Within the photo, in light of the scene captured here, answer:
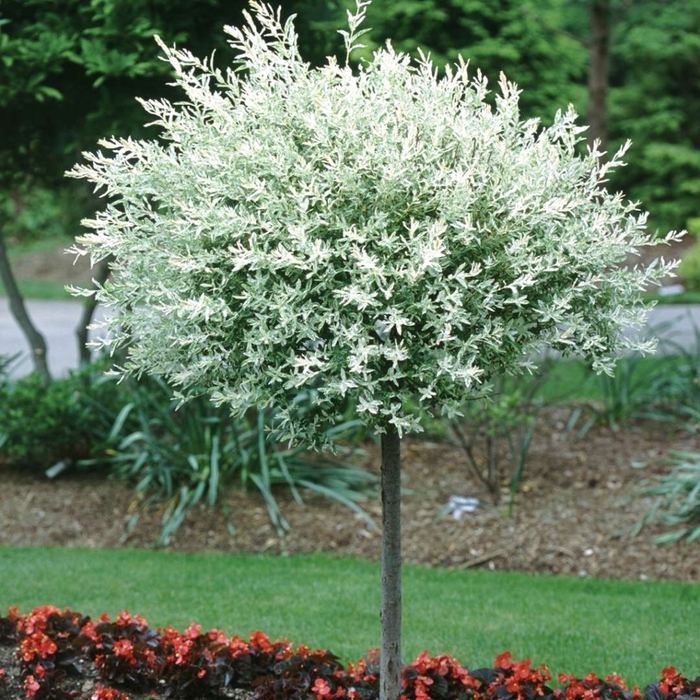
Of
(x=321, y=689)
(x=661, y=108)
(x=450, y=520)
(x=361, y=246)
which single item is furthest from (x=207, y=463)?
(x=661, y=108)

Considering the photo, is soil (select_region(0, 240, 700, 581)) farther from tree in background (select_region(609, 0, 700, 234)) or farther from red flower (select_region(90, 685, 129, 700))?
tree in background (select_region(609, 0, 700, 234))

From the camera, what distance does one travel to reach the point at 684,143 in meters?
21.6

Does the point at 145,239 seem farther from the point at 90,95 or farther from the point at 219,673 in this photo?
the point at 90,95

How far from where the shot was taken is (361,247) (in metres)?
3.05

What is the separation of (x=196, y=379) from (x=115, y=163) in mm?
710

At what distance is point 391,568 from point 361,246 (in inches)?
44.7

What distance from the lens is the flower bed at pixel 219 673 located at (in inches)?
144

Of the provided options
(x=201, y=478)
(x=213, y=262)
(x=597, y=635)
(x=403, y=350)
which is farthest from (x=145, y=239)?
(x=201, y=478)

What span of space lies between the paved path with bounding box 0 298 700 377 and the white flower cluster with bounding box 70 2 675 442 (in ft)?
25.4

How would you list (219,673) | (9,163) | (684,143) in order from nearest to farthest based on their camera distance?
(219,673)
(9,163)
(684,143)

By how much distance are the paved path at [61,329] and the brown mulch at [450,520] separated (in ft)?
13.1

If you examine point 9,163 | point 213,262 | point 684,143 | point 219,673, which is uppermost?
point 684,143

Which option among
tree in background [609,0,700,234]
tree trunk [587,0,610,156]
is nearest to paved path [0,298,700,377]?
tree trunk [587,0,610,156]

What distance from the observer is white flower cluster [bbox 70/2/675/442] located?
2.99 m
